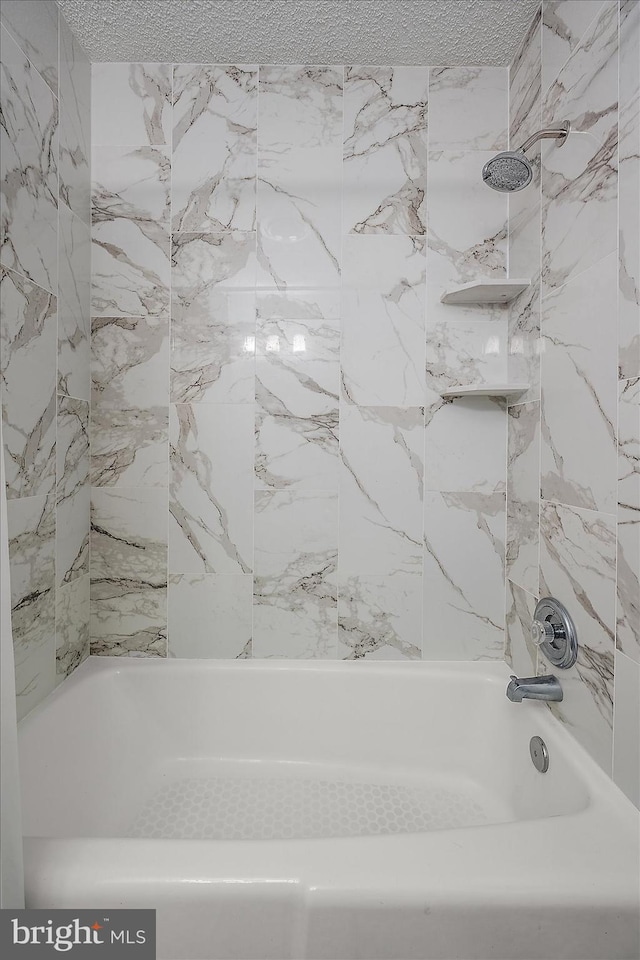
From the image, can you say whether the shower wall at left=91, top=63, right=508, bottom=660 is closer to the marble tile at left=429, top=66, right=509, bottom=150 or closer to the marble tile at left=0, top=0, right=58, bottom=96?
the marble tile at left=429, top=66, right=509, bottom=150

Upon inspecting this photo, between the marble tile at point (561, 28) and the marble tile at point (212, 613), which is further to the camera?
the marble tile at point (212, 613)

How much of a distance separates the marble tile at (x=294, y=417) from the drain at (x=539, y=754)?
0.88 metres

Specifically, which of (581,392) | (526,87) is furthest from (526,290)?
(526,87)

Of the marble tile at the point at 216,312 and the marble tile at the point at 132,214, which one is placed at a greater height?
the marble tile at the point at 132,214

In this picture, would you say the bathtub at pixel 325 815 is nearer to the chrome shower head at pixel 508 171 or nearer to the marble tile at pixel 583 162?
the marble tile at pixel 583 162

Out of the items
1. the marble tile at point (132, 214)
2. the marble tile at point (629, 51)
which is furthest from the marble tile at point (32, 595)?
the marble tile at point (629, 51)

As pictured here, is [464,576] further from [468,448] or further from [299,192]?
[299,192]

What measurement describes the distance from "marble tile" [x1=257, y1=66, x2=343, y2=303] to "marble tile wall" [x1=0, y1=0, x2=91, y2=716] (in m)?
0.56

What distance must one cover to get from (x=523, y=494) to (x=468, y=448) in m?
0.23

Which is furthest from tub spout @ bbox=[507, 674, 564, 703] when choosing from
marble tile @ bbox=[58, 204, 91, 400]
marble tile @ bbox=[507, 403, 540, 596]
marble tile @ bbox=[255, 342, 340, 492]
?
marble tile @ bbox=[58, 204, 91, 400]

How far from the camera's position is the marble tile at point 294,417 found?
5.05 ft

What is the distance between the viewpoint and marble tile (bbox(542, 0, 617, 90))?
1.10 m

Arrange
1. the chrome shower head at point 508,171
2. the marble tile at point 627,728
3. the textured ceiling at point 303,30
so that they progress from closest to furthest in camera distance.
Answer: the marble tile at point 627,728, the chrome shower head at point 508,171, the textured ceiling at point 303,30

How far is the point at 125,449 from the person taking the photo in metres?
1.56
